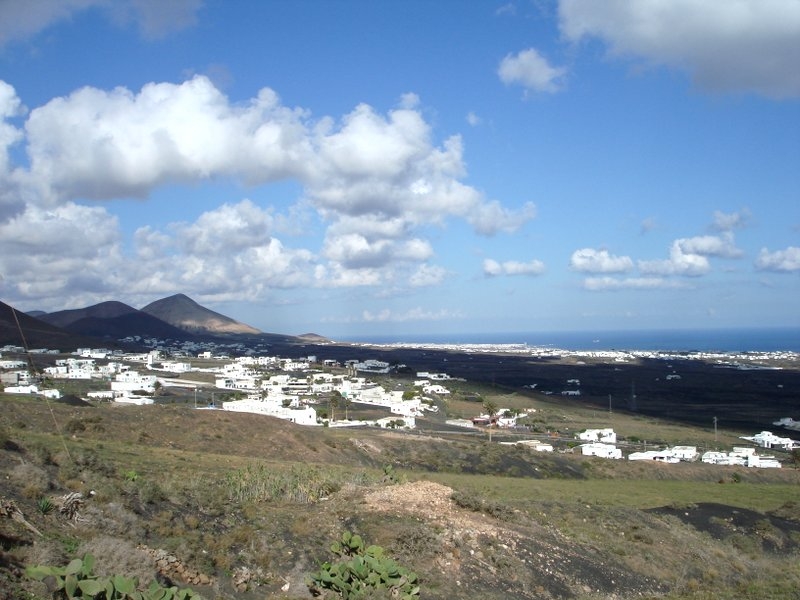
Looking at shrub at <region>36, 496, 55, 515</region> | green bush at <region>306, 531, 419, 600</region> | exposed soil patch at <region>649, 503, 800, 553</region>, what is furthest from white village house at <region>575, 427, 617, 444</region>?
shrub at <region>36, 496, 55, 515</region>

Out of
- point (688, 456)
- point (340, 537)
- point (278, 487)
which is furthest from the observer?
point (688, 456)

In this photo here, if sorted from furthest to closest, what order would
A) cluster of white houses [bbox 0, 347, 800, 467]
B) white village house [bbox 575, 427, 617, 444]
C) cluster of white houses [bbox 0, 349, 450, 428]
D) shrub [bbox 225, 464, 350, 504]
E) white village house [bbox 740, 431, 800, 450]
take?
1. white village house [bbox 740, 431, 800, 450]
2. white village house [bbox 575, 427, 617, 444]
3. cluster of white houses [bbox 0, 349, 450, 428]
4. cluster of white houses [bbox 0, 347, 800, 467]
5. shrub [bbox 225, 464, 350, 504]

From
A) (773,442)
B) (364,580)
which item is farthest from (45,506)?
(773,442)

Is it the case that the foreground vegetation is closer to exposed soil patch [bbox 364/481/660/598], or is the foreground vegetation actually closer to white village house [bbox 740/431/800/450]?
exposed soil patch [bbox 364/481/660/598]

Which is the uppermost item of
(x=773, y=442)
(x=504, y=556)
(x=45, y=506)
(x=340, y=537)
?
(x=45, y=506)

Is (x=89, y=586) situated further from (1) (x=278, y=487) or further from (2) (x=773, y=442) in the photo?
(2) (x=773, y=442)

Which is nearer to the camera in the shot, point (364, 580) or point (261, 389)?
point (364, 580)

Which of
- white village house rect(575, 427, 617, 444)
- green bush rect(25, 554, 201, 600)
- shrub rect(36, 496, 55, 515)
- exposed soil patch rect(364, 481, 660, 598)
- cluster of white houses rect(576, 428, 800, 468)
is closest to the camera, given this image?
green bush rect(25, 554, 201, 600)

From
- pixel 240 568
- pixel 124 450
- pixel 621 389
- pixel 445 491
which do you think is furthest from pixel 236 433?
pixel 621 389

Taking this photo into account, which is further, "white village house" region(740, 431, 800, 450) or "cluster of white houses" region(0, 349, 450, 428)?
"white village house" region(740, 431, 800, 450)

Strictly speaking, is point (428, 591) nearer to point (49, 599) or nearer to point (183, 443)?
point (49, 599)

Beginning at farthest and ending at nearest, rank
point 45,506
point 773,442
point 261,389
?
point 261,389
point 773,442
point 45,506

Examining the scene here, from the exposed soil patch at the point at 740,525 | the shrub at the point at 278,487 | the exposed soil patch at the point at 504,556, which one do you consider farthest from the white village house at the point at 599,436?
the shrub at the point at 278,487
